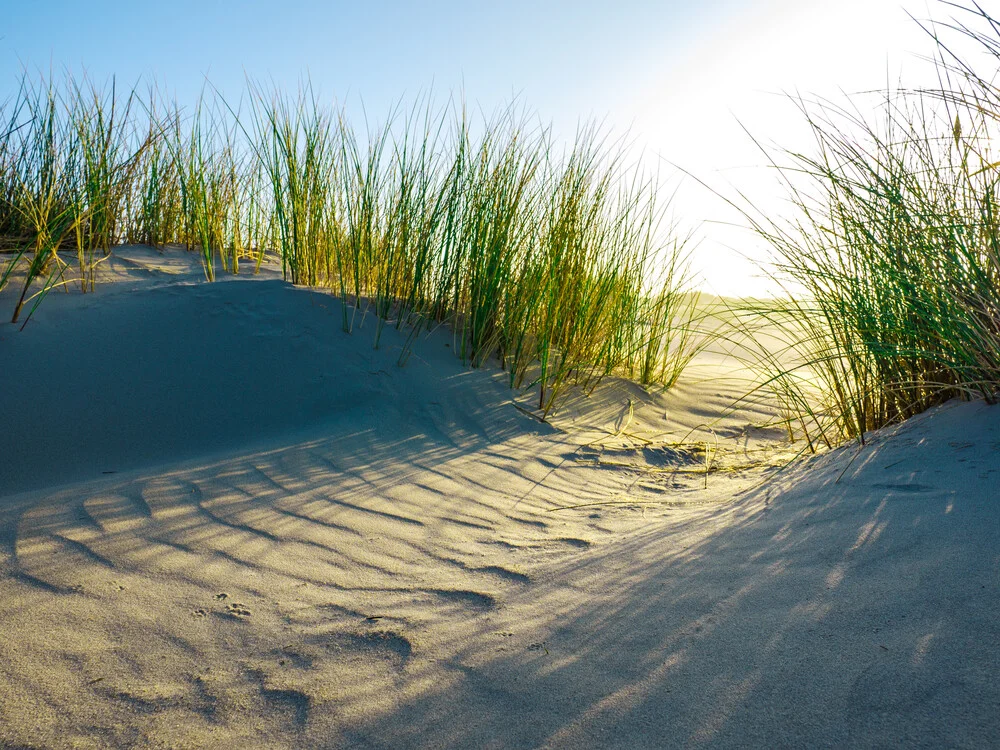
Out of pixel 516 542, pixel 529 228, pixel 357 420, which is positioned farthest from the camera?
pixel 529 228

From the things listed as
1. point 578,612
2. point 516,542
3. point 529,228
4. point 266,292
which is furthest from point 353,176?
point 578,612

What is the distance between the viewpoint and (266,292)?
145 inches

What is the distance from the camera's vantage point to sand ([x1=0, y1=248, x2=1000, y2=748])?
1072mm

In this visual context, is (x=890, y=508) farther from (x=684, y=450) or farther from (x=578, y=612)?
(x=684, y=450)

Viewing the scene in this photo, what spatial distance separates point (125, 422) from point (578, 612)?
205 centimetres

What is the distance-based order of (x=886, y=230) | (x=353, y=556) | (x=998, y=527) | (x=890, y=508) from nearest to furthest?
(x=998, y=527), (x=890, y=508), (x=353, y=556), (x=886, y=230)

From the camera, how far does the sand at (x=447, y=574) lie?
1.07m

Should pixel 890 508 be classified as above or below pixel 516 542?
above

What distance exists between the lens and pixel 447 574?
5.49 feet

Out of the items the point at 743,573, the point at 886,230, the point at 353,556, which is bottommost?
the point at 353,556

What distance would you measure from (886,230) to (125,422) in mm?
2729

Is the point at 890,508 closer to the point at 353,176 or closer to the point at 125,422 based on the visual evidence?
the point at 125,422

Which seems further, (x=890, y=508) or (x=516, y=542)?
(x=516, y=542)

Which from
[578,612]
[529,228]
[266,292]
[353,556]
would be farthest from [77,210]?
[578,612]
